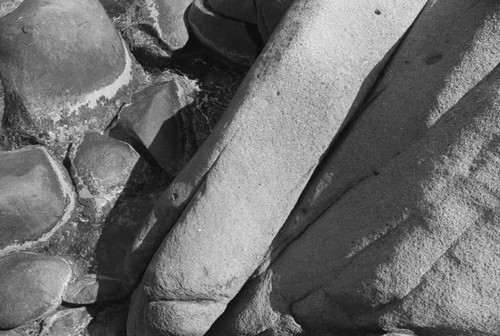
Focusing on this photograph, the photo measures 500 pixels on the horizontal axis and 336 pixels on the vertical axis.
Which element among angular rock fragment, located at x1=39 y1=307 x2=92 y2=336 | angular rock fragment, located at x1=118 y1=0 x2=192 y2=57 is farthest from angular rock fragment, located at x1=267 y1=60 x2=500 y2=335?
angular rock fragment, located at x1=118 y1=0 x2=192 y2=57

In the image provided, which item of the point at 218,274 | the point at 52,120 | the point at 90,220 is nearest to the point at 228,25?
the point at 52,120

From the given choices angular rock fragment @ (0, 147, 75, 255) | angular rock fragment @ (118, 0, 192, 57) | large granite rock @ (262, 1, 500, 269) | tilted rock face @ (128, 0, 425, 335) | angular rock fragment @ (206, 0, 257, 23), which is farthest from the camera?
angular rock fragment @ (118, 0, 192, 57)

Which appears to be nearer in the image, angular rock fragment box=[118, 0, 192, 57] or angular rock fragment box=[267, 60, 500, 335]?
angular rock fragment box=[267, 60, 500, 335]

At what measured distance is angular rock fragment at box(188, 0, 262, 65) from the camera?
2.88 m

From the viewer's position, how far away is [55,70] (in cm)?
256

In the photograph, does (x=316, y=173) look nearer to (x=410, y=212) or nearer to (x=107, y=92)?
(x=410, y=212)

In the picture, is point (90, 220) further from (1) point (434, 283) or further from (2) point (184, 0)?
(1) point (434, 283)

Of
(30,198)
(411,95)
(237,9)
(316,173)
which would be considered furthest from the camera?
(237,9)

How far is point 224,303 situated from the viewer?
6.84ft

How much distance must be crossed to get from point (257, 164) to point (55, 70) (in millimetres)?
1069

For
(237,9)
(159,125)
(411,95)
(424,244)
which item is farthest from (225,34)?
(424,244)

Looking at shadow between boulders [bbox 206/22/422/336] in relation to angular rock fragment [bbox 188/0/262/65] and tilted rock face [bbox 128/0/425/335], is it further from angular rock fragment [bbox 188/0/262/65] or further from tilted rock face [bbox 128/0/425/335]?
angular rock fragment [bbox 188/0/262/65]

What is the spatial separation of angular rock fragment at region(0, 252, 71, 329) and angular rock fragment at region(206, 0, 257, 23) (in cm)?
138

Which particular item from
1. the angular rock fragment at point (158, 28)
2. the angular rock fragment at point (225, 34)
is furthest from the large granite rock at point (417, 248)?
the angular rock fragment at point (158, 28)
